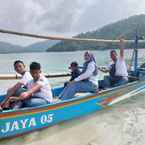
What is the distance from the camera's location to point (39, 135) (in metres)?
7.23

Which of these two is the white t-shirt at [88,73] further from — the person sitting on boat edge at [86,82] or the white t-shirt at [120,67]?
the white t-shirt at [120,67]

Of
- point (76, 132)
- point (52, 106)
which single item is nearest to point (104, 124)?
point (76, 132)

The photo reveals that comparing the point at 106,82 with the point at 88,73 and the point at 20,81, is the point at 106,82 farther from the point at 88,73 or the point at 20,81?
the point at 20,81

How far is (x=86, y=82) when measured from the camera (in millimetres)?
8969

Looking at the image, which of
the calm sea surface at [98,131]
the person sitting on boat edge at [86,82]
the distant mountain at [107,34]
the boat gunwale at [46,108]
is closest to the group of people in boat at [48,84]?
the person sitting on boat edge at [86,82]

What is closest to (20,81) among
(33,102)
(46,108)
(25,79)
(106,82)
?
(25,79)

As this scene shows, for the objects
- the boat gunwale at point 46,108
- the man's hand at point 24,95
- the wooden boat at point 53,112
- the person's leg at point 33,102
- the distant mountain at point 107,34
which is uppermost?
the distant mountain at point 107,34

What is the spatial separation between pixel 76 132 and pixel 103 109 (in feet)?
6.82

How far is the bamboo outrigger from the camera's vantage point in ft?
21.1

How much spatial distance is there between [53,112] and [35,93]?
0.59 m

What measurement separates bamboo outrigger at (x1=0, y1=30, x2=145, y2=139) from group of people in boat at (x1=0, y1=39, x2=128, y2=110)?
0.24 metres

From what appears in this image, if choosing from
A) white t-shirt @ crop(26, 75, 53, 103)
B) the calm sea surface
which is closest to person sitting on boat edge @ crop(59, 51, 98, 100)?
the calm sea surface

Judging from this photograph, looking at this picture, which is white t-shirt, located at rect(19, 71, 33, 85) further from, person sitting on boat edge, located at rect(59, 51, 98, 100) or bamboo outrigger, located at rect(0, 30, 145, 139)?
person sitting on boat edge, located at rect(59, 51, 98, 100)

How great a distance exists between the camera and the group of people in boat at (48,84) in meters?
7.03
